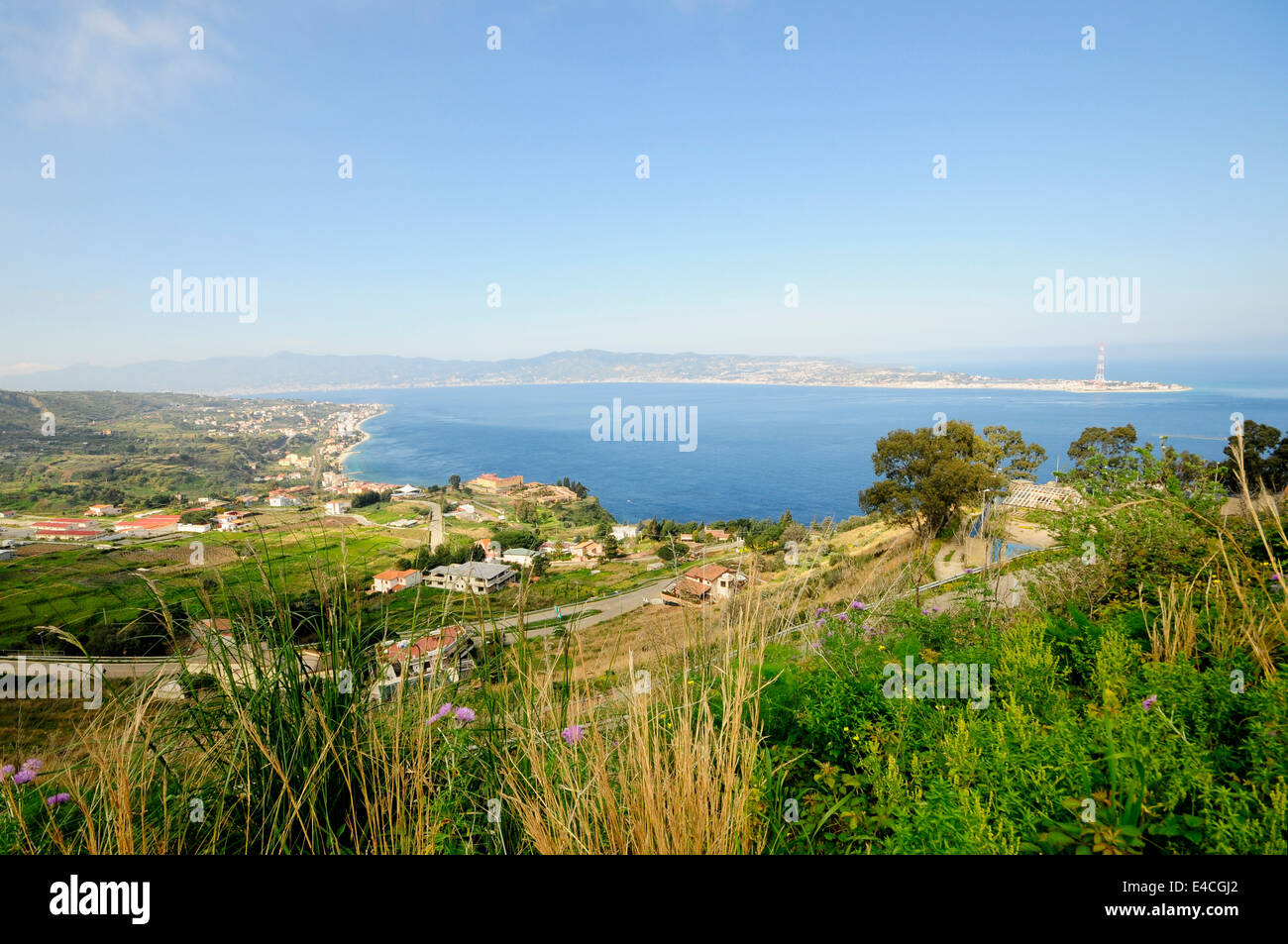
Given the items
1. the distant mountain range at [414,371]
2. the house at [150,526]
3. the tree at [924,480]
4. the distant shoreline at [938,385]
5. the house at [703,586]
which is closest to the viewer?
the house at [703,586]

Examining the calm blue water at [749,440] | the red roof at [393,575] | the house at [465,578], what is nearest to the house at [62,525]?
the calm blue water at [749,440]

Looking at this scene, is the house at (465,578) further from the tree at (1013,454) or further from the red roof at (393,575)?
the tree at (1013,454)

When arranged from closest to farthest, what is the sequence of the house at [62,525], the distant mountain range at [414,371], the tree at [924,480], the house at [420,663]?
the house at [420,663] < the house at [62,525] < the tree at [924,480] < the distant mountain range at [414,371]

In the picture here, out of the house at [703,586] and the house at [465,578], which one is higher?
the house at [465,578]

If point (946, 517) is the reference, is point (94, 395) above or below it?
above
